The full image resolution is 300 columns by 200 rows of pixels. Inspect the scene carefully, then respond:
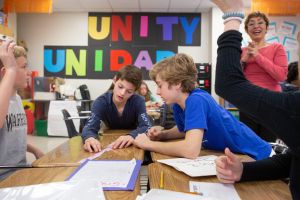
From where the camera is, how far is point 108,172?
3.24 feet

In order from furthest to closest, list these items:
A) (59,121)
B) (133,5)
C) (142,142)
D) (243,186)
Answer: (133,5) < (59,121) < (142,142) < (243,186)

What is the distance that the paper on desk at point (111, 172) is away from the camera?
2.85 feet

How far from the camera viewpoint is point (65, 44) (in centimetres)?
663

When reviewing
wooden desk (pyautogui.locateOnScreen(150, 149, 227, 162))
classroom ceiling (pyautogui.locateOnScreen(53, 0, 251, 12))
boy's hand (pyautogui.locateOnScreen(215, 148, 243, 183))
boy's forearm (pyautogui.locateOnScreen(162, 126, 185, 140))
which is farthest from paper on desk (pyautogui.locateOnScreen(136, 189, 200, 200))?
classroom ceiling (pyautogui.locateOnScreen(53, 0, 251, 12))

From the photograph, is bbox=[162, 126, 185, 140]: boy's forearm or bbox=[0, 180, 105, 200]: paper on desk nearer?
bbox=[0, 180, 105, 200]: paper on desk

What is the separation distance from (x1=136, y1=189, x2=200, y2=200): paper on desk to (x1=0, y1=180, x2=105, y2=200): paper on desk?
0.38 ft

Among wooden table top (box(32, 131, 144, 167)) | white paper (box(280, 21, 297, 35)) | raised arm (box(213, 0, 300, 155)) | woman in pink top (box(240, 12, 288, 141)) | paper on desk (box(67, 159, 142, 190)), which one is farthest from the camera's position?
white paper (box(280, 21, 297, 35))

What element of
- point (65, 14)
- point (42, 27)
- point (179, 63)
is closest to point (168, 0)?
point (65, 14)

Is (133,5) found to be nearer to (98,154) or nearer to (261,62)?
(261,62)

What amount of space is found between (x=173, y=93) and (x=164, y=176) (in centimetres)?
59

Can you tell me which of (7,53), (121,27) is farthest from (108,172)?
(121,27)

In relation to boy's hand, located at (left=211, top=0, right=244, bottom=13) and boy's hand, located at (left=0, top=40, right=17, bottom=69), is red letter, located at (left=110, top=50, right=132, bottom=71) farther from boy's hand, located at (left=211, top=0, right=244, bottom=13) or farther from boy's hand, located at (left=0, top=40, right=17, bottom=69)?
boy's hand, located at (left=211, top=0, right=244, bottom=13)

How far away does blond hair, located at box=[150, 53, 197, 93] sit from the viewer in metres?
1.44

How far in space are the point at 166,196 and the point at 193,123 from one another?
1.70ft
